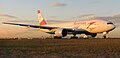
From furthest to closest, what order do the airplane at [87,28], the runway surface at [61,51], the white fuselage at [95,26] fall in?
the airplane at [87,28]
the white fuselage at [95,26]
the runway surface at [61,51]

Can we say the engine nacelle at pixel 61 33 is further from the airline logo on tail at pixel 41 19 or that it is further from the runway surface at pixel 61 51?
the runway surface at pixel 61 51

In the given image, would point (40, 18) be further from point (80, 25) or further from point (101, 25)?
point (101, 25)

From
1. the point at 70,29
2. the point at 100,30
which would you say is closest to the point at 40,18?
the point at 70,29

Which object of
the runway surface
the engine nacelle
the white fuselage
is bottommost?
the engine nacelle

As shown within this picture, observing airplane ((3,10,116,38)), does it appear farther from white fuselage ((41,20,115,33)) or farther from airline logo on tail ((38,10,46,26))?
airline logo on tail ((38,10,46,26))

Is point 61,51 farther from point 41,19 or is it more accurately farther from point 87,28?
point 41,19

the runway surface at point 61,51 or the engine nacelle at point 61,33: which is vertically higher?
A: the runway surface at point 61,51

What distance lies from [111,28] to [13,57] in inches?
1736

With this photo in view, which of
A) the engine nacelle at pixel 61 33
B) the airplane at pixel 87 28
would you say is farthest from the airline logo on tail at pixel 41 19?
the engine nacelle at pixel 61 33

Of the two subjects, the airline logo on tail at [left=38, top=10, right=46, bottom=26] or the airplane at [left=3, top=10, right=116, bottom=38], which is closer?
the airplane at [left=3, top=10, right=116, bottom=38]

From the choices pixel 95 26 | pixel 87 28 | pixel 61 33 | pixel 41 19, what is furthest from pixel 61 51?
pixel 41 19

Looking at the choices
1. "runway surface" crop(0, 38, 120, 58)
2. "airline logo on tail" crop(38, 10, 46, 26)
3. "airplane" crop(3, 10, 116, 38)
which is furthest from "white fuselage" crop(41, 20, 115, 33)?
"runway surface" crop(0, 38, 120, 58)

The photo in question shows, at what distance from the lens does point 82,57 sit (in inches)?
658

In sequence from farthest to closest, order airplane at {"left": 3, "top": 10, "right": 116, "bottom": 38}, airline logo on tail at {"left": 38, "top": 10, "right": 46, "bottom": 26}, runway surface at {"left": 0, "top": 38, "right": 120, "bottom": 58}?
airline logo on tail at {"left": 38, "top": 10, "right": 46, "bottom": 26} < airplane at {"left": 3, "top": 10, "right": 116, "bottom": 38} < runway surface at {"left": 0, "top": 38, "right": 120, "bottom": 58}
